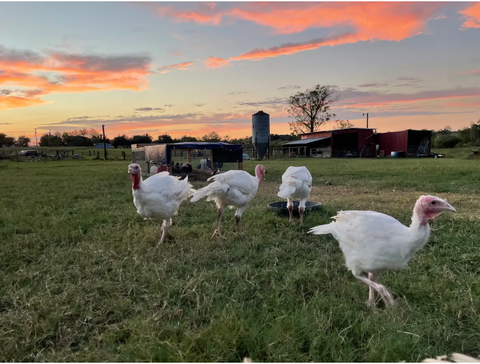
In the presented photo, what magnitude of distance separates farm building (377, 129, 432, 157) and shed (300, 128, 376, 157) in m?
2.30

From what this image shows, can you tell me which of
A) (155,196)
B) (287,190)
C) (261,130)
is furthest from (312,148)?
(155,196)

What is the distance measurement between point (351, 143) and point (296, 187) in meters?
39.9

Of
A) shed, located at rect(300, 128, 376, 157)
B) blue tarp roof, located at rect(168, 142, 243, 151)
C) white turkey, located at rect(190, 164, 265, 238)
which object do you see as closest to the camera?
white turkey, located at rect(190, 164, 265, 238)

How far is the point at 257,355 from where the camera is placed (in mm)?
2404

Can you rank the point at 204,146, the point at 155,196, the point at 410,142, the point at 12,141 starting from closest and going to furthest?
1. the point at 155,196
2. the point at 204,146
3. the point at 410,142
4. the point at 12,141

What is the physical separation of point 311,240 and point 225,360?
3.09 meters

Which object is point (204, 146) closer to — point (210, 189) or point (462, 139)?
point (210, 189)

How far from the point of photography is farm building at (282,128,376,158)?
40750 millimetres

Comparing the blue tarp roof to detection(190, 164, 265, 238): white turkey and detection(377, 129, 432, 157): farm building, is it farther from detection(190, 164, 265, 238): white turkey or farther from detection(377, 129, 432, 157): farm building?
detection(377, 129, 432, 157): farm building

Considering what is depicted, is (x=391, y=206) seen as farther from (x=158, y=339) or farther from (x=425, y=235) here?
(x=158, y=339)

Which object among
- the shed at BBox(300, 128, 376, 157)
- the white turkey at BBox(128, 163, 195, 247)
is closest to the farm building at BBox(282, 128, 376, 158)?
the shed at BBox(300, 128, 376, 157)

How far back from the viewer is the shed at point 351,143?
133ft

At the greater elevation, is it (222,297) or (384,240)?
(384,240)

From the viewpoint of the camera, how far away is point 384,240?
3062mm
